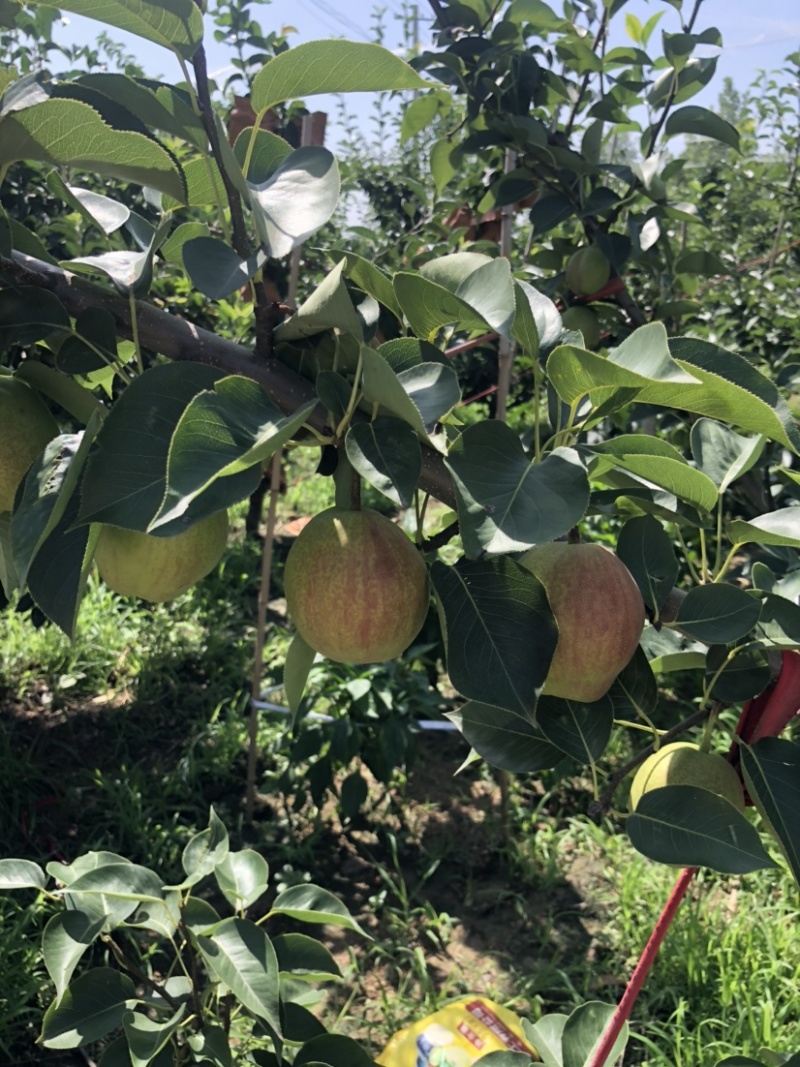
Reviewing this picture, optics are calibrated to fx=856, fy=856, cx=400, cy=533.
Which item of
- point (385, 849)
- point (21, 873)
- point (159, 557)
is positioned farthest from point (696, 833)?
point (385, 849)

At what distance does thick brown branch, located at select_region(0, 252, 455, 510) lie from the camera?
0.61 metres

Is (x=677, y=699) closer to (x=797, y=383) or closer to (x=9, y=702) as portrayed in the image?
(x=797, y=383)

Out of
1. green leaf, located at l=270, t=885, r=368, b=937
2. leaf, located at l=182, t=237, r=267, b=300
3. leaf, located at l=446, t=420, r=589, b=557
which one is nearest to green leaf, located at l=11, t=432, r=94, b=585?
leaf, located at l=182, t=237, r=267, b=300

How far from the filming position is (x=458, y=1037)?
1.35 meters

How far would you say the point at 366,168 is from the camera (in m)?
5.20

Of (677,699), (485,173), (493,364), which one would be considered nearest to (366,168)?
(493,364)

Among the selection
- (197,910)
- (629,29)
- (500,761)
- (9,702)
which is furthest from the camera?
(9,702)

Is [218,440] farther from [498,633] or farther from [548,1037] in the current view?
[548,1037]

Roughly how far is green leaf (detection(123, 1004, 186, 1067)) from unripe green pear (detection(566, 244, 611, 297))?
4.31 ft

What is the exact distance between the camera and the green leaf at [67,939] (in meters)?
1.01

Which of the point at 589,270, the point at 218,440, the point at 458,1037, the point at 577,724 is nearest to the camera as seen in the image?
the point at 218,440

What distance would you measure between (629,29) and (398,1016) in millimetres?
2202

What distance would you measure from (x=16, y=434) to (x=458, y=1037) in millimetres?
1169

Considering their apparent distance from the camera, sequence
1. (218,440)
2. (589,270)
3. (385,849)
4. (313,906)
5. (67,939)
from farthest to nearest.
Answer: (385,849)
(589,270)
(313,906)
(67,939)
(218,440)
